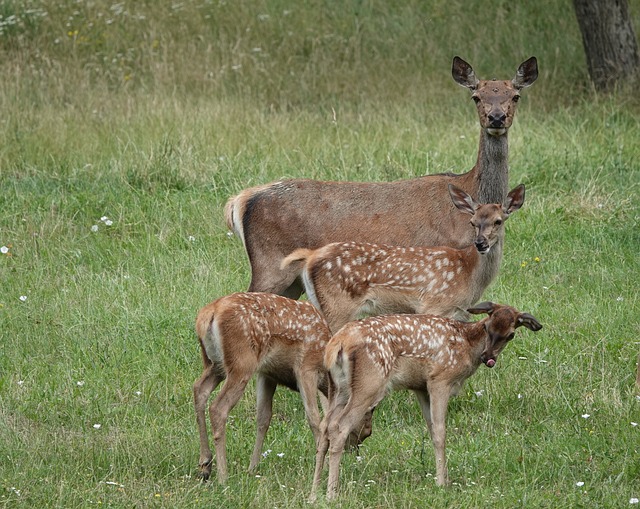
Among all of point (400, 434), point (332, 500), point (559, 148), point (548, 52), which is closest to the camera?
point (332, 500)

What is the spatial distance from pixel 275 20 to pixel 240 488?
11.7 meters

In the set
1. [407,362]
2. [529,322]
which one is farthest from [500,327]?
[407,362]

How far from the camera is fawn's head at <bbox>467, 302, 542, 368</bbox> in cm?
612

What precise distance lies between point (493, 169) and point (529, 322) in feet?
6.81

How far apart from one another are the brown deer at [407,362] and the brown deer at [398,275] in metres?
0.81

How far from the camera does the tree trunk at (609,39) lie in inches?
553

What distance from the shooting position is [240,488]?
5.69 metres

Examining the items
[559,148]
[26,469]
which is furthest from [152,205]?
[26,469]

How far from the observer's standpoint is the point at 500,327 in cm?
614

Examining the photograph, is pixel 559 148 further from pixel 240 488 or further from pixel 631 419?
pixel 240 488

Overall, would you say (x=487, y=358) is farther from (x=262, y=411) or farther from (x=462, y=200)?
(x=462, y=200)

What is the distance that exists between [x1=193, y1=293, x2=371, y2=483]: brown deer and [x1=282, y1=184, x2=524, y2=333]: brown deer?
24.7 inches

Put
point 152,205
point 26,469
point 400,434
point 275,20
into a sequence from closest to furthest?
point 26,469 → point 400,434 → point 152,205 → point 275,20

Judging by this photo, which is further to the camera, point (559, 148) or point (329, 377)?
point (559, 148)
